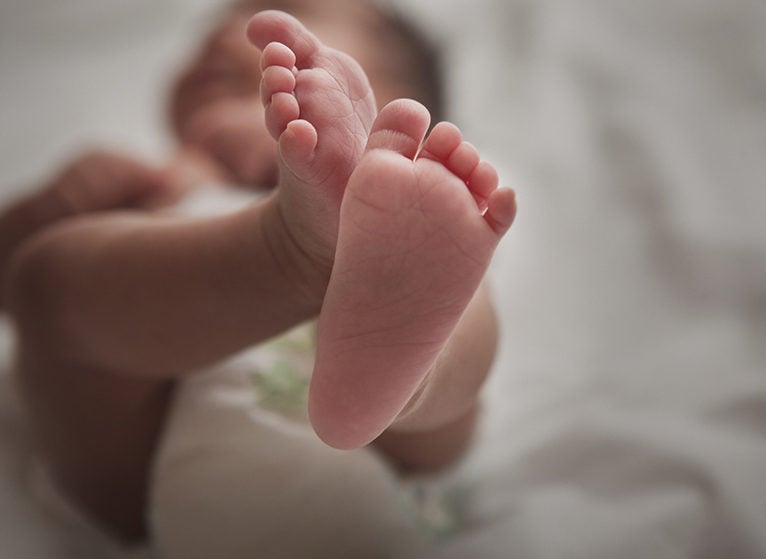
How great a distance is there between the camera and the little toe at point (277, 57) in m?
0.47

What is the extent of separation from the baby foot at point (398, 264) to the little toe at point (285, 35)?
0.28 ft

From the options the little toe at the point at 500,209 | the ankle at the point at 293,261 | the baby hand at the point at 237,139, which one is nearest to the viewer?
the little toe at the point at 500,209

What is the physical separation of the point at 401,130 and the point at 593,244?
1.76ft

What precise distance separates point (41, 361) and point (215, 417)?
0.15 metres

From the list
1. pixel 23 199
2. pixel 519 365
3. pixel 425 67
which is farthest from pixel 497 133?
pixel 23 199

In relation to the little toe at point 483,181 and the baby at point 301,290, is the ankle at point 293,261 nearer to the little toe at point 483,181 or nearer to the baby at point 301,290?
the baby at point 301,290

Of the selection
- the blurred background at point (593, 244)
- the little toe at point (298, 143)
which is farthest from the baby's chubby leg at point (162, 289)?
the blurred background at point (593, 244)

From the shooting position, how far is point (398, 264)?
1.38ft

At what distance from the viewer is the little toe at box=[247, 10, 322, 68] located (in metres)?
0.50

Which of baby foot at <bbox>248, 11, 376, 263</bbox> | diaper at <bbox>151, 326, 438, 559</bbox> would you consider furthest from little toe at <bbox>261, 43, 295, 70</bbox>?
diaper at <bbox>151, 326, 438, 559</bbox>

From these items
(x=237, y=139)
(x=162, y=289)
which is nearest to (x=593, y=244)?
(x=237, y=139)

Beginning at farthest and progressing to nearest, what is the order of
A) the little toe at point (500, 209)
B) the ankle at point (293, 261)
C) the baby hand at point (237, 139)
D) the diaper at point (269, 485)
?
the baby hand at point (237, 139) → the diaper at point (269, 485) → the ankle at point (293, 261) → the little toe at point (500, 209)

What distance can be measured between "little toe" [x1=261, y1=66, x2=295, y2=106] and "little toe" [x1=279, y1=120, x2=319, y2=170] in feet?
0.10

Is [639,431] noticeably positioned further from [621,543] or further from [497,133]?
[497,133]
